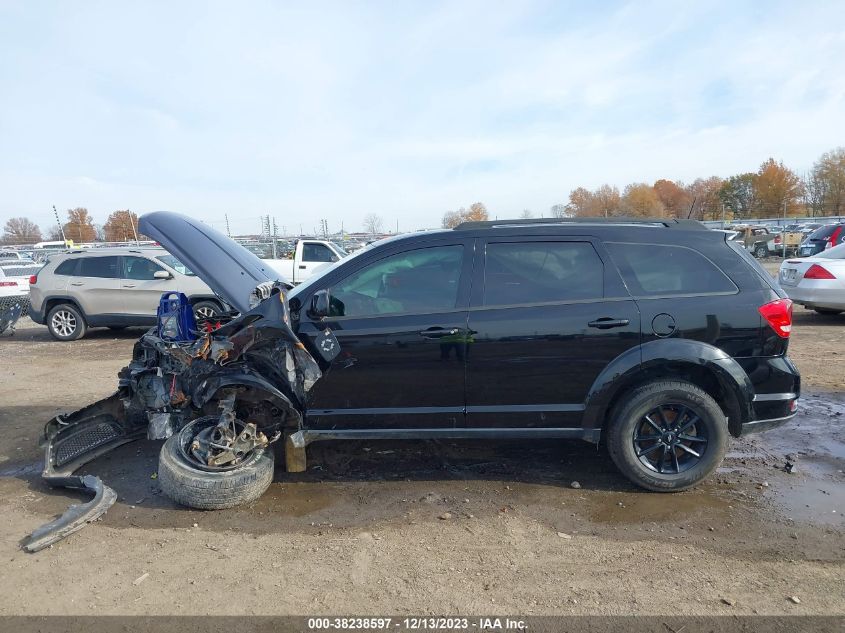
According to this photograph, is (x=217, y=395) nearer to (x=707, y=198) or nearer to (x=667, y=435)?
(x=667, y=435)

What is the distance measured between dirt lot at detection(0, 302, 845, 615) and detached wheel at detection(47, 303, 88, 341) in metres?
6.28

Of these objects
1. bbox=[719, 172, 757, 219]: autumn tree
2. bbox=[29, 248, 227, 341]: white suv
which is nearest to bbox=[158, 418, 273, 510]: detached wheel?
bbox=[29, 248, 227, 341]: white suv

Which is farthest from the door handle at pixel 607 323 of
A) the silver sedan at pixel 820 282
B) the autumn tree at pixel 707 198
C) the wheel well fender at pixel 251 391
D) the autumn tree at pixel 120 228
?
the autumn tree at pixel 120 228

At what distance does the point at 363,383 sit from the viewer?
12.6 feet

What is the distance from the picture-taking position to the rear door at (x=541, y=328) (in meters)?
3.72

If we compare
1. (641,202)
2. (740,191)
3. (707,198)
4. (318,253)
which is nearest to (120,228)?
(318,253)

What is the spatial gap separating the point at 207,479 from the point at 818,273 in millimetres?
9947

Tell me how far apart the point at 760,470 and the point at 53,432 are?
5376mm

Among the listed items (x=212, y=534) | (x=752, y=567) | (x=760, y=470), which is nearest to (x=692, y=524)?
(x=752, y=567)

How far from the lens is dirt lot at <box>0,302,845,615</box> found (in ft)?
9.15

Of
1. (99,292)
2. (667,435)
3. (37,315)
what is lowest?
(667,435)

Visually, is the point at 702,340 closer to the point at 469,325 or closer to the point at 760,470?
the point at 760,470

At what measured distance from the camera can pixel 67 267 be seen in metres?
10.5

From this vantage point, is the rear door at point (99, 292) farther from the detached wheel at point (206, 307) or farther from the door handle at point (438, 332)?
the door handle at point (438, 332)
